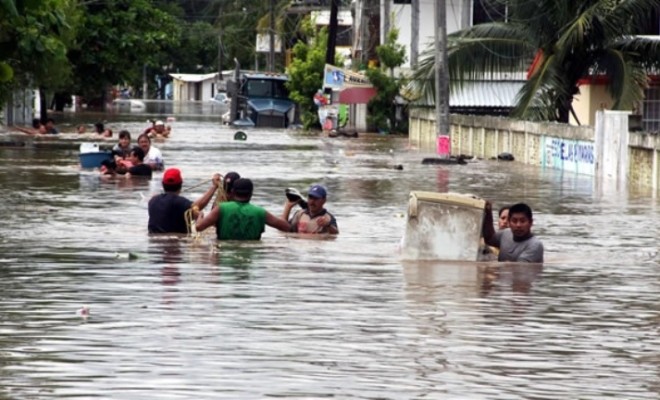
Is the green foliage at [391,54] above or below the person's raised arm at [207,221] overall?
above

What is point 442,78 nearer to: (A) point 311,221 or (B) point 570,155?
(B) point 570,155

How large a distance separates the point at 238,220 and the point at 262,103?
→ 60.7 m

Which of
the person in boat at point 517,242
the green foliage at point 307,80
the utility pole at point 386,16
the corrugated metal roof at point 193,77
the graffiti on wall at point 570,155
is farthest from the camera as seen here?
the corrugated metal roof at point 193,77

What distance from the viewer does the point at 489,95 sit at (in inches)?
2586

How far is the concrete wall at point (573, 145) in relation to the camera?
3469 cm

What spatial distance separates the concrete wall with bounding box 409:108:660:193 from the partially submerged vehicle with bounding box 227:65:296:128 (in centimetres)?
2308

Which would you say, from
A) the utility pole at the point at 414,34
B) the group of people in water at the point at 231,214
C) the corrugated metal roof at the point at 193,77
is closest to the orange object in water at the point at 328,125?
the utility pole at the point at 414,34

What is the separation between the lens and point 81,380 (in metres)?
10.3

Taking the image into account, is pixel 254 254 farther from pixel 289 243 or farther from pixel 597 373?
pixel 597 373

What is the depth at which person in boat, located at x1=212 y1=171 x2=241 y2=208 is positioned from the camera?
66.6 ft

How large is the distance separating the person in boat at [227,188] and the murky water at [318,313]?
71 centimetres

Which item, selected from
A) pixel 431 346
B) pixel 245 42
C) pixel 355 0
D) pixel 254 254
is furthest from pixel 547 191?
pixel 245 42

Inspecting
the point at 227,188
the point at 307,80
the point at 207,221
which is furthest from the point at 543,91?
the point at 307,80

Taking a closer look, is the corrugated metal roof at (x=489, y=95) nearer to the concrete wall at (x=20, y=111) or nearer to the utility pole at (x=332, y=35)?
the utility pole at (x=332, y=35)
